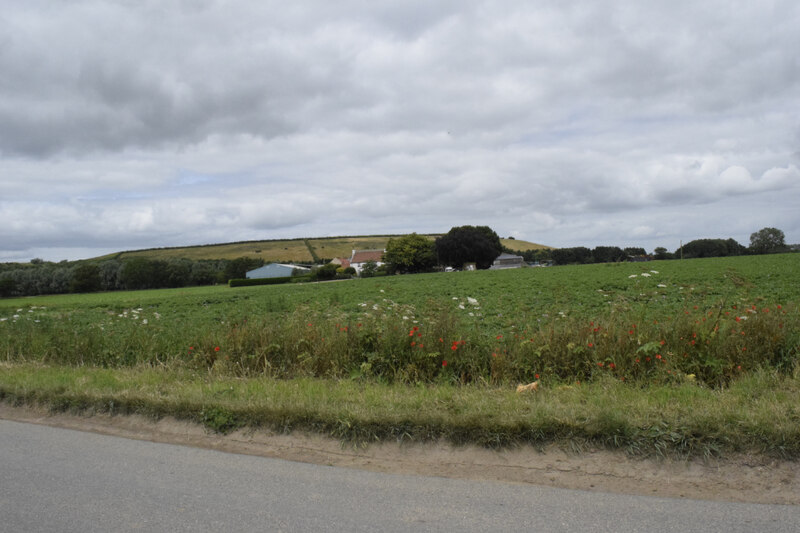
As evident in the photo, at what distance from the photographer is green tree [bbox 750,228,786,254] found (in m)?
68.2

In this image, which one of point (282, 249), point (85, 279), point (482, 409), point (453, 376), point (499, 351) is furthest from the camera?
point (282, 249)

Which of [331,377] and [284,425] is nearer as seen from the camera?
[284,425]

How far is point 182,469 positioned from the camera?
4312mm

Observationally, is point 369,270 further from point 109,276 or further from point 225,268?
point 109,276

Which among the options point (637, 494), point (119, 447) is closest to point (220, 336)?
point (119, 447)

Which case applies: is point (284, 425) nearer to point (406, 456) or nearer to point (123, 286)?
point (406, 456)

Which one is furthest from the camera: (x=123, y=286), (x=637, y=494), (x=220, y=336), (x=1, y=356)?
(x=123, y=286)

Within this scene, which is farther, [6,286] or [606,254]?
[606,254]

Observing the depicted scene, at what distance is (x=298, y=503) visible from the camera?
359 centimetres

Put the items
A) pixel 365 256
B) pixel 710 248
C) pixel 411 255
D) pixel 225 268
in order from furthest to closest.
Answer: pixel 365 256
pixel 225 268
pixel 411 255
pixel 710 248

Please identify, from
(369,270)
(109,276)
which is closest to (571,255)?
(369,270)

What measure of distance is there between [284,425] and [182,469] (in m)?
1.02

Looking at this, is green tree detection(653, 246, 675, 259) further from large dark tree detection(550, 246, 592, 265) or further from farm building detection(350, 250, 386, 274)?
farm building detection(350, 250, 386, 274)

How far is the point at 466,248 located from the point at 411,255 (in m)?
12.4
